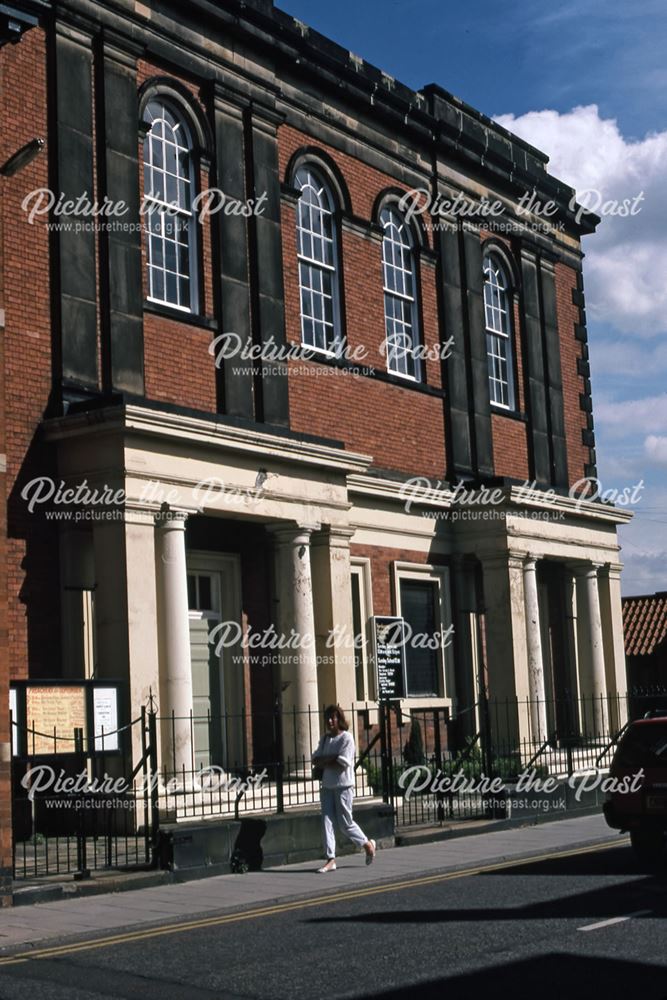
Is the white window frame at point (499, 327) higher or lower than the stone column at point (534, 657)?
higher

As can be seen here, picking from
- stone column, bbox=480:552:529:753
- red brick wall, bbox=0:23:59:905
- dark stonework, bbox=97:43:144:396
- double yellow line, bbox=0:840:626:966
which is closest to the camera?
double yellow line, bbox=0:840:626:966

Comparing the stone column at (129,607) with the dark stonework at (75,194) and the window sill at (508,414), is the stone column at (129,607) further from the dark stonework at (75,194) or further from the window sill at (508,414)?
the window sill at (508,414)

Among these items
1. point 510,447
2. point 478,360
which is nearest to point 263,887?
point 478,360

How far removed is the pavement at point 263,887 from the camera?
11.3 m

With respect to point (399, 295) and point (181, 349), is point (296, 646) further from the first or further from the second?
point (399, 295)

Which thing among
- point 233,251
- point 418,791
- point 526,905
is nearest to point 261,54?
point 233,251

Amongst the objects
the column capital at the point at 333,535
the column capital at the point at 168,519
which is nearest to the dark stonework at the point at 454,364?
the column capital at the point at 333,535

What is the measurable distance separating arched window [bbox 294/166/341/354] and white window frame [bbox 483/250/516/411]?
194 inches

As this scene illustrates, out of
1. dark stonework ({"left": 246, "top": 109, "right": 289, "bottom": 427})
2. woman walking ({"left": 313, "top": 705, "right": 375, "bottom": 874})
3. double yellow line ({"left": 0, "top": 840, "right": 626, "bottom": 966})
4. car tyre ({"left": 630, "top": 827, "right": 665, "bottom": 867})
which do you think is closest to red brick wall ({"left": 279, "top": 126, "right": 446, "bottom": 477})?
dark stonework ({"left": 246, "top": 109, "right": 289, "bottom": 427})

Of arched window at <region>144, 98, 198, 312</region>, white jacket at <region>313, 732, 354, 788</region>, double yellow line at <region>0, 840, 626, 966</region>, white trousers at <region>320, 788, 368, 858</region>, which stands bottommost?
double yellow line at <region>0, 840, 626, 966</region>

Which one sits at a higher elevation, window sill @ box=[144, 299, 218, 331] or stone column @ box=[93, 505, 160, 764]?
window sill @ box=[144, 299, 218, 331]

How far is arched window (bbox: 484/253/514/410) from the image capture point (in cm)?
2730

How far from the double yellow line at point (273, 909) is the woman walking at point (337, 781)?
1.16 meters

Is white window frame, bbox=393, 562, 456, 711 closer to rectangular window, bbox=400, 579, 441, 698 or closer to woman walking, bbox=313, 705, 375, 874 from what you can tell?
rectangular window, bbox=400, 579, 441, 698
